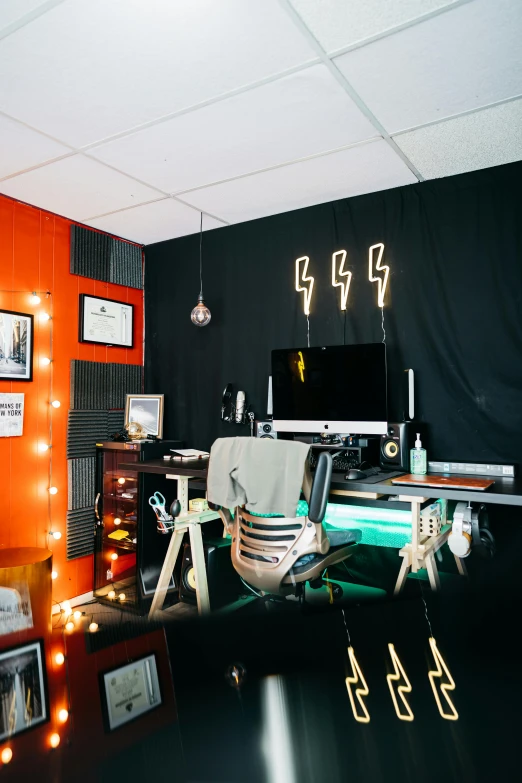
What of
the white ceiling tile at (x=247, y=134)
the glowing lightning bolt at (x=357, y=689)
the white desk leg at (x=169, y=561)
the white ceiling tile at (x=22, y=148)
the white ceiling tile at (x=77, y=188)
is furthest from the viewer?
the white desk leg at (x=169, y=561)

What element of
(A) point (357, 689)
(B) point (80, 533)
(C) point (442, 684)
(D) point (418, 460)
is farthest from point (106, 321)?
(C) point (442, 684)

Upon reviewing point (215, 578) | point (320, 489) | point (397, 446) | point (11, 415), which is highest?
point (11, 415)

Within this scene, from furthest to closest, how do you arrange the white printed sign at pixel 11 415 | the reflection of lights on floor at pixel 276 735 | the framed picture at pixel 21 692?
the white printed sign at pixel 11 415, the framed picture at pixel 21 692, the reflection of lights on floor at pixel 276 735

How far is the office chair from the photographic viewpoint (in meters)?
2.60

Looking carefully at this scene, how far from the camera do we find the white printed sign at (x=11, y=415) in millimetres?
3639

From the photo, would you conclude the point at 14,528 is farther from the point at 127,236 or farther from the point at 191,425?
the point at 127,236

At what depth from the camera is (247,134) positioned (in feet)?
9.59

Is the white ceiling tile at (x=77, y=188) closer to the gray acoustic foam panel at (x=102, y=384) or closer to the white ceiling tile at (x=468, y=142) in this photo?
the gray acoustic foam panel at (x=102, y=384)

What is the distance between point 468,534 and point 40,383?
10.1ft

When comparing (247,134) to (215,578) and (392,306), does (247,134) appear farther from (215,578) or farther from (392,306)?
(215,578)

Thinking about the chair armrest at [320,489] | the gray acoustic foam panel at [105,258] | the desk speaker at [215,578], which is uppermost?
the gray acoustic foam panel at [105,258]

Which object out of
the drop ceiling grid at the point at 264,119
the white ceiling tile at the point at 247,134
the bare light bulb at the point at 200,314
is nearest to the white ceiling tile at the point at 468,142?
the drop ceiling grid at the point at 264,119

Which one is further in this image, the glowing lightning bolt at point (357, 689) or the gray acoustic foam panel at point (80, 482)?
the gray acoustic foam panel at point (80, 482)

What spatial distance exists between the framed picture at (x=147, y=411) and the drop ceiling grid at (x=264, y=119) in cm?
145
